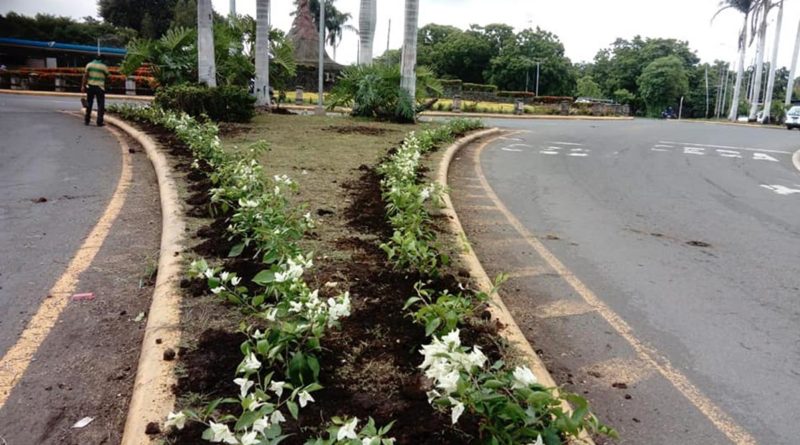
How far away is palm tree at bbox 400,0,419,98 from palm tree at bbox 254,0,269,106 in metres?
3.68

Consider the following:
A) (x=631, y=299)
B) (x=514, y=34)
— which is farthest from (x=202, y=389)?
(x=514, y=34)

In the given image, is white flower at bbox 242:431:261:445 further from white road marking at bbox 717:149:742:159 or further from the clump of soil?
white road marking at bbox 717:149:742:159

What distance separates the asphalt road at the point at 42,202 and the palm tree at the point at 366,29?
30.5 ft

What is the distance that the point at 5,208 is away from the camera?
19.2 feet

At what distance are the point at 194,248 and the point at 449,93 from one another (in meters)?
42.3

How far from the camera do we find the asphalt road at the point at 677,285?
295cm

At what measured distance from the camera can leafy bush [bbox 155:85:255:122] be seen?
12.8 m

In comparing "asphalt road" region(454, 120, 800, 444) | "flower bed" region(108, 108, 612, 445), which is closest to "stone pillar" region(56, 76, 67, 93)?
"asphalt road" region(454, 120, 800, 444)

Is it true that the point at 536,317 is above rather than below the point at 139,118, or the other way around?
below

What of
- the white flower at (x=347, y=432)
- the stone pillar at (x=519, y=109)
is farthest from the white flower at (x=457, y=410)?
the stone pillar at (x=519, y=109)

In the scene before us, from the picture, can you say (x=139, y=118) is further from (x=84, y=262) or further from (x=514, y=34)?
(x=514, y=34)

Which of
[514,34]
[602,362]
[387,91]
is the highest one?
[514,34]

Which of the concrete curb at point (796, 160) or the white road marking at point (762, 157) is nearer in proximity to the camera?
the concrete curb at point (796, 160)

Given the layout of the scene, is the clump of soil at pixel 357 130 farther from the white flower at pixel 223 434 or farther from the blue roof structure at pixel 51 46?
the blue roof structure at pixel 51 46
